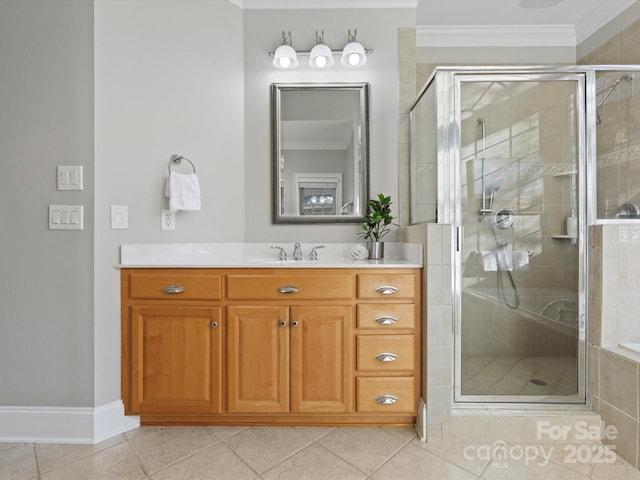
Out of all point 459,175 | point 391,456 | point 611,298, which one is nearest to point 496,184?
point 459,175

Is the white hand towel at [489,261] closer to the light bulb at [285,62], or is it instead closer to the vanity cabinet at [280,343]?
the vanity cabinet at [280,343]

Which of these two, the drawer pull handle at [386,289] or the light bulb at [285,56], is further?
the light bulb at [285,56]

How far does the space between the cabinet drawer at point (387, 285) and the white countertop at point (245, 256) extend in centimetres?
6

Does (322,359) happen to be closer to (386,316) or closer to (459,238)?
(386,316)

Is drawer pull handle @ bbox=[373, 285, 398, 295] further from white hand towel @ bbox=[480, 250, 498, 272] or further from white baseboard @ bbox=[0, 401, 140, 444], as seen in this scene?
white baseboard @ bbox=[0, 401, 140, 444]

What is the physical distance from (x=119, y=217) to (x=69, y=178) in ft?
0.99

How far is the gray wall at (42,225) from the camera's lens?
5.86ft

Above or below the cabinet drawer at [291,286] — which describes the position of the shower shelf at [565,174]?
above

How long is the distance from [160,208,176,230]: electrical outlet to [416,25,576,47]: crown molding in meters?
2.38

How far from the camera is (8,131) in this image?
1.79 m

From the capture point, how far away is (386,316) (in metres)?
1.81

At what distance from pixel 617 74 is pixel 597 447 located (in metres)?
1.98

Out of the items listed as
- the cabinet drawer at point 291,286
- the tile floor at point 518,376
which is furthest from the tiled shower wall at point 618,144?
the cabinet drawer at point 291,286

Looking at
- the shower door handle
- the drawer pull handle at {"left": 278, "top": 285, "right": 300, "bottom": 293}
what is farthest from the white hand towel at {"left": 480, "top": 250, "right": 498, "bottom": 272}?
the drawer pull handle at {"left": 278, "top": 285, "right": 300, "bottom": 293}
